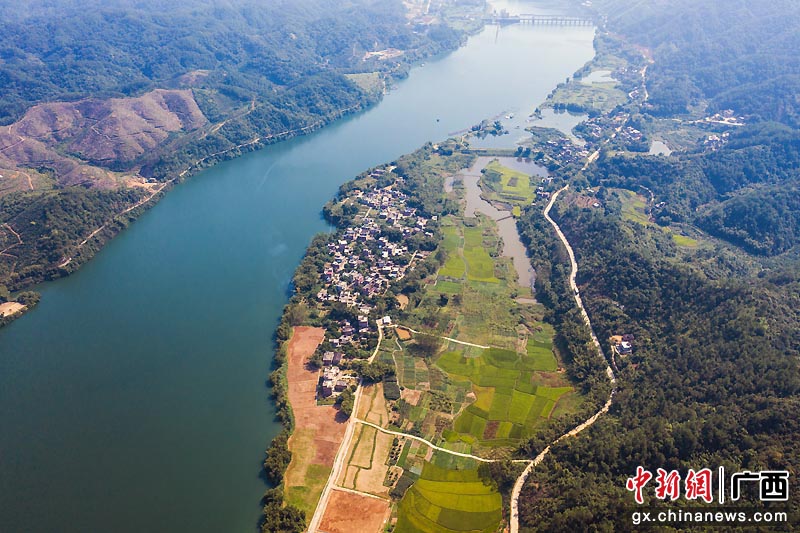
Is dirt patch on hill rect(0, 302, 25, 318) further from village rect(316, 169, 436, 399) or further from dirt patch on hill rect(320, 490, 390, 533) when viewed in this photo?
dirt patch on hill rect(320, 490, 390, 533)

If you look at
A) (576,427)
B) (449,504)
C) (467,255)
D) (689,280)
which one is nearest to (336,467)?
(449,504)

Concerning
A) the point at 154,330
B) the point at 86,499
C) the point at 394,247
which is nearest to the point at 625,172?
the point at 394,247

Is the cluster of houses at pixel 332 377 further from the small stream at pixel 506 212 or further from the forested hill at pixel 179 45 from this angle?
the forested hill at pixel 179 45

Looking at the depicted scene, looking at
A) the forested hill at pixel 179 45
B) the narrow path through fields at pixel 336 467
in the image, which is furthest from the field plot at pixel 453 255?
the forested hill at pixel 179 45

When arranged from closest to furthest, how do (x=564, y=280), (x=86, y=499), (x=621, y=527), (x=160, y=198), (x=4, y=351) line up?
1. (x=621, y=527)
2. (x=86, y=499)
3. (x=4, y=351)
4. (x=564, y=280)
5. (x=160, y=198)

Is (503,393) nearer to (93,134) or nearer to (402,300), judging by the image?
(402,300)

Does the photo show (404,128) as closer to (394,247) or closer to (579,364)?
(394,247)
